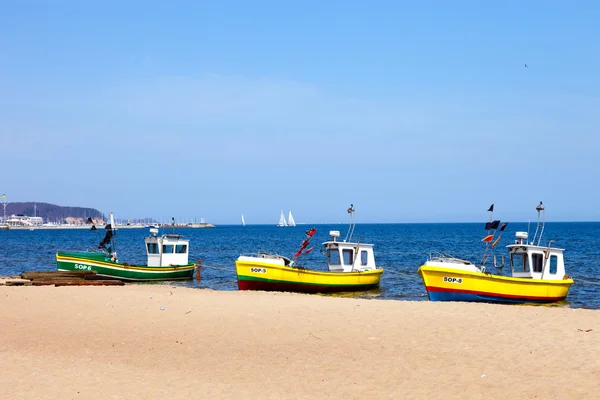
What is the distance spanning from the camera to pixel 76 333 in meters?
16.9

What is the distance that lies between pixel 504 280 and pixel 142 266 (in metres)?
20.1

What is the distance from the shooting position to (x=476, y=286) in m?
26.6

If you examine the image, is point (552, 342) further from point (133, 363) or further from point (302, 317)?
point (133, 363)

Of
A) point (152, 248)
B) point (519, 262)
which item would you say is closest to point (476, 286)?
point (519, 262)

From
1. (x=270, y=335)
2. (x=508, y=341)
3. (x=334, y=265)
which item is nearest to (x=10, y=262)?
(x=334, y=265)

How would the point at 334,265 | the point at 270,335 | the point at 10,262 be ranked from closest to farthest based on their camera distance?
the point at 270,335 → the point at 334,265 → the point at 10,262

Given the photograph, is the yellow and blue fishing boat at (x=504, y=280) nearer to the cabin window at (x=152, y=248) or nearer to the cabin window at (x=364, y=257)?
the cabin window at (x=364, y=257)

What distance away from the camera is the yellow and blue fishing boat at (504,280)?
2653cm

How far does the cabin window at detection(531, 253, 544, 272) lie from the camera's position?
28406mm

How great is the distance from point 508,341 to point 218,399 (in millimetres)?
7711

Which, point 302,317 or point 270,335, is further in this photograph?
point 302,317

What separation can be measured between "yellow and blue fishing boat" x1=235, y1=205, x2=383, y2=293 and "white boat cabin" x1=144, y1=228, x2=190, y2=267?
28.9 feet

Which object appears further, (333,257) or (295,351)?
(333,257)

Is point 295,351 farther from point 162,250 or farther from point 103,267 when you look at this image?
point 162,250
